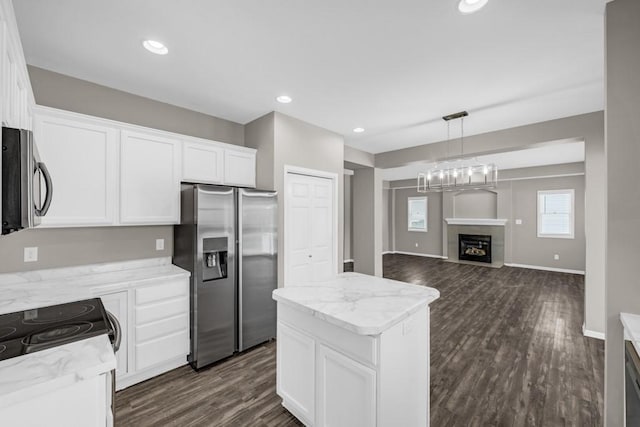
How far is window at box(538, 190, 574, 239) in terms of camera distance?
660cm

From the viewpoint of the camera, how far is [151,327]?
7.72ft

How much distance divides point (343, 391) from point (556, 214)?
798 cm

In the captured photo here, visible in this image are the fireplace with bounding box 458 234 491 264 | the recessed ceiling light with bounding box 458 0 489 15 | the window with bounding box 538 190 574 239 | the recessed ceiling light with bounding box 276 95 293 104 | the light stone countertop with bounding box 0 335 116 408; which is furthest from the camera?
the fireplace with bounding box 458 234 491 264

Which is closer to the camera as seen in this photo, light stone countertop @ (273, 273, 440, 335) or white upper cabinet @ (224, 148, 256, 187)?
light stone countertop @ (273, 273, 440, 335)

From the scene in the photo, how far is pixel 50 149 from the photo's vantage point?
2111mm

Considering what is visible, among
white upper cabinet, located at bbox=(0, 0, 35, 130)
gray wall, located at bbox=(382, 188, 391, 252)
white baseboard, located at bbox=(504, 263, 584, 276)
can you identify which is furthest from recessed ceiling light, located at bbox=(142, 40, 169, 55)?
white baseboard, located at bbox=(504, 263, 584, 276)

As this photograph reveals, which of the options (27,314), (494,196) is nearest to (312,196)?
(27,314)

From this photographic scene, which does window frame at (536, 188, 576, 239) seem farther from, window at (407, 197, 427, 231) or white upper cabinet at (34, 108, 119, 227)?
white upper cabinet at (34, 108, 119, 227)

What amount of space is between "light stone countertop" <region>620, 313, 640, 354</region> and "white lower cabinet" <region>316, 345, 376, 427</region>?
3.99 ft

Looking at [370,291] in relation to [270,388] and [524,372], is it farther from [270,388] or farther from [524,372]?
[524,372]

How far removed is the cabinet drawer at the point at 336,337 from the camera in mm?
1355

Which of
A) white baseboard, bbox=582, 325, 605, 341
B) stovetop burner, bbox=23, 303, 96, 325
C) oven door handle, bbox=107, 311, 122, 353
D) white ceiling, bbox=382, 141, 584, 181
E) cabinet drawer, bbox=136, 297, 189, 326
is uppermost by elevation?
white ceiling, bbox=382, 141, 584, 181

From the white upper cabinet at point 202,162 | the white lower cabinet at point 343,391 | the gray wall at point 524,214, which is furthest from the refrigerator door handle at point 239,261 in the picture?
the gray wall at point 524,214

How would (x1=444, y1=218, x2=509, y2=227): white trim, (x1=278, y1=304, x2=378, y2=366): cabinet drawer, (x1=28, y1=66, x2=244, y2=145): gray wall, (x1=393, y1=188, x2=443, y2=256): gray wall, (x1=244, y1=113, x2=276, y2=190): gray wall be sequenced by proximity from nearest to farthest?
(x1=278, y1=304, x2=378, y2=366): cabinet drawer
(x1=28, y1=66, x2=244, y2=145): gray wall
(x1=244, y1=113, x2=276, y2=190): gray wall
(x1=444, y1=218, x2=509, y2=227): white trim
(x1=393, y1=188, x2=443, y2=256): gray wall
